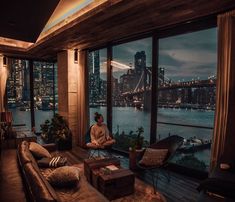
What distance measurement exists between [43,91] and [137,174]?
211 inches

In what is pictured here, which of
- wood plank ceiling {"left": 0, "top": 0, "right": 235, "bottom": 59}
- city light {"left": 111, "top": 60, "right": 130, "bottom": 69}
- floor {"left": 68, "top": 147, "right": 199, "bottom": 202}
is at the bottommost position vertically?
floor {"left": 68, "top": 147, "right": 199, "bottom": 202}

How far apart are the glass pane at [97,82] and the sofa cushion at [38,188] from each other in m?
3.78

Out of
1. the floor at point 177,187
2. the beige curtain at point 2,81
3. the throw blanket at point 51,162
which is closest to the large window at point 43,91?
the beige curtain at point 2,81

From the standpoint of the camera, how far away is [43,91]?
762 centimetres

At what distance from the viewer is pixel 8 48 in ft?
17.9

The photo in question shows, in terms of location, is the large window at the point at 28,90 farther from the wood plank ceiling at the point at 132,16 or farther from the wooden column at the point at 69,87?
the wood plank ceiling at the point at 132,16

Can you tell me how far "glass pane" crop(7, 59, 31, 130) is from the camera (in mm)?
6918

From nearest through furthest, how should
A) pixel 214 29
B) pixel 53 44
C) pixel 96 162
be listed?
pixel 96 162 → pixel 214 29 → pixel 53 44

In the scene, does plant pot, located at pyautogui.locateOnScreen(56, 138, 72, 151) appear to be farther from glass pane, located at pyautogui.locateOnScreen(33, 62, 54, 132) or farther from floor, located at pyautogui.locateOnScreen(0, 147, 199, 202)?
glass pane, located at pyautogui.locateOnScreen(33, 62, 54, 132)

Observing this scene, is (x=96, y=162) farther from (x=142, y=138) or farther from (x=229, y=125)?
(x=229, y=125)

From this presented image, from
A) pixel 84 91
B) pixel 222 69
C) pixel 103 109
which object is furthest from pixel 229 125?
pixel 84 91

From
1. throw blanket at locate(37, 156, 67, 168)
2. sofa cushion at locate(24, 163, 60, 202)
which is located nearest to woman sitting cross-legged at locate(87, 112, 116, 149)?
throw blanket at locate(37, 156, 67, 168)

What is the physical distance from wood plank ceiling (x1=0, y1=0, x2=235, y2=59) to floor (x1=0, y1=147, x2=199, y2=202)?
2466 millimetres

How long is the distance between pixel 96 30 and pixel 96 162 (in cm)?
251
